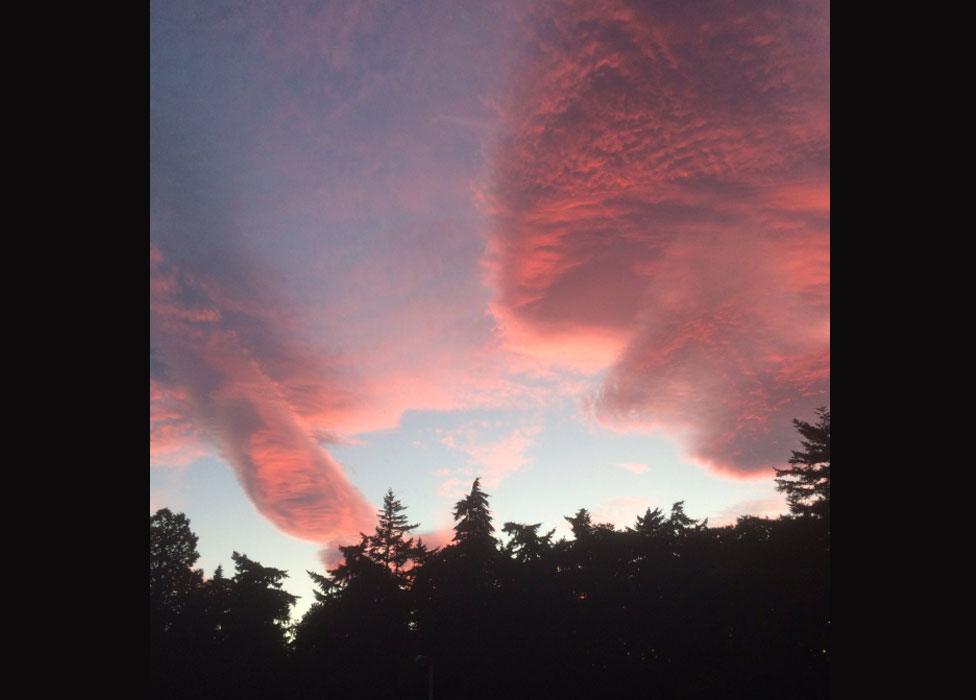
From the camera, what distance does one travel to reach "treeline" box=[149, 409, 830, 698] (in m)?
26.4

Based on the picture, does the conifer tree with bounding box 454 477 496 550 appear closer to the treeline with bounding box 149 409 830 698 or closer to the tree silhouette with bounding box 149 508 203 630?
the treeline with bounding box 149 409 830 698

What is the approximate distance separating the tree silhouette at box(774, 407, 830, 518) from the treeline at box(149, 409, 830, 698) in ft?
0.22

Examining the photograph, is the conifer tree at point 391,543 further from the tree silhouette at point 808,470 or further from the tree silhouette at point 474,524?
the tree silhouette at point 808,470

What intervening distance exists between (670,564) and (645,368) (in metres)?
10.7

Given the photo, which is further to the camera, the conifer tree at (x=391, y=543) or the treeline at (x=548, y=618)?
the conifer tree at (x=391, y=543)

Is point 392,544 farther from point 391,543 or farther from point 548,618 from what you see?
point 548,618

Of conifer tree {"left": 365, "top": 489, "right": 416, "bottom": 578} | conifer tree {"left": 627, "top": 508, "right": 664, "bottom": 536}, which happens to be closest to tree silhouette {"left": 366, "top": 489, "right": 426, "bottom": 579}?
conifer tree {"left": 365, "top": 489, "right": 416, "bottom": 578}

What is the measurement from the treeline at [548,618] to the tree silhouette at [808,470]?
0.07 m

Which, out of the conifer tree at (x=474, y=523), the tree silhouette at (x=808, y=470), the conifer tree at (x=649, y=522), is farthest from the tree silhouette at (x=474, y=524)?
the tree silhouette at (x=808, y=470)

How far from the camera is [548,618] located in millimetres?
31656

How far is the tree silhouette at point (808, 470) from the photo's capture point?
30297 mm
